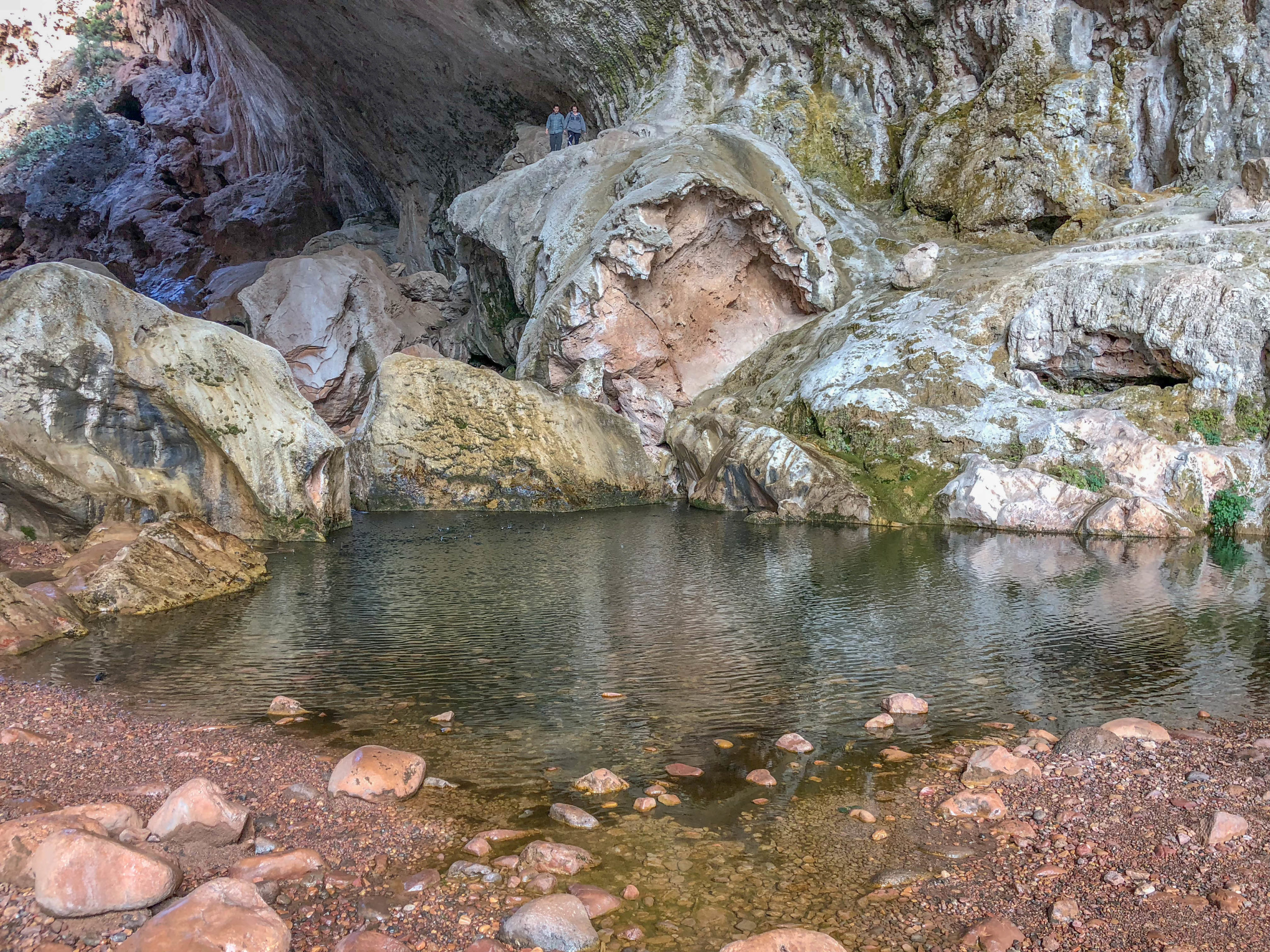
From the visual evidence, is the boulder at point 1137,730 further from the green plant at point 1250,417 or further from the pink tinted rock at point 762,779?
the green plant at point 1250,417

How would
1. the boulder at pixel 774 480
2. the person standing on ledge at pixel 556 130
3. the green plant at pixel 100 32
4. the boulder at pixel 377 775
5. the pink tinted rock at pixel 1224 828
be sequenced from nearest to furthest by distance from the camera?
the pink tinted rock at pixel 1224 828 < the boulder at pixel 377 775 < the boulder at pixel 774 480 < the person standing on ledge at pixel 556 130 < the green plant at pixel 100 32

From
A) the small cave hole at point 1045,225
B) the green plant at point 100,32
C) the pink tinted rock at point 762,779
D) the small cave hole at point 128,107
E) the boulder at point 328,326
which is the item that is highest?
the green plant at point 100,32

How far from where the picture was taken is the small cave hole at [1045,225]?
2517cm

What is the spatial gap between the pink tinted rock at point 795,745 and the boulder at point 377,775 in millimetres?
2531

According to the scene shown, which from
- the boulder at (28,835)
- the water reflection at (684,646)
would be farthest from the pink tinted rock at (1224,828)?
the boulder at (28,835)

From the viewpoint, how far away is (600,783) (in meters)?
5.84

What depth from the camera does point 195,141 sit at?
51.8 m

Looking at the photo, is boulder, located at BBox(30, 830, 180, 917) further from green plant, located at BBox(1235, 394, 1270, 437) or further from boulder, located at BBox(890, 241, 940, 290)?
boulder, located at BBox(890, 241, 940, 290)

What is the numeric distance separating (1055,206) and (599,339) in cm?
1301

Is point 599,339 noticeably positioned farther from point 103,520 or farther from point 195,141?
point 195,141

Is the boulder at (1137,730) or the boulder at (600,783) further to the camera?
the boulder at (1137,730)

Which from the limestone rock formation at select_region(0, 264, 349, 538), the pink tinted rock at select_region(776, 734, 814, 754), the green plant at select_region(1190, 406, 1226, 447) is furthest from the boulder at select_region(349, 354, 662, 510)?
the pink tinted rock at select_region(776, 734, 814, 754)

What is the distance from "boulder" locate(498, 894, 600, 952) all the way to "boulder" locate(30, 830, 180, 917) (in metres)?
1.58

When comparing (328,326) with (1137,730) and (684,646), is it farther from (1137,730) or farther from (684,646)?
(1137,730)
